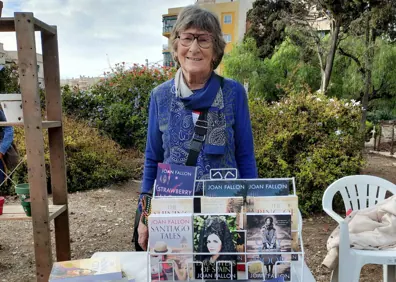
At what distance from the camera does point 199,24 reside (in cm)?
137

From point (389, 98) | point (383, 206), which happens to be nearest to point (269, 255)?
point (383, 206)

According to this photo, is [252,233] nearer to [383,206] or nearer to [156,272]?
[156,272]

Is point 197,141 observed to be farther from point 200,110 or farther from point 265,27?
point 265,27

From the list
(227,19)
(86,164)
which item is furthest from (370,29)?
(227,19)

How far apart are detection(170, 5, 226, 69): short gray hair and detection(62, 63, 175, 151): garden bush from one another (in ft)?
21.2

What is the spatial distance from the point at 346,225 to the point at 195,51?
1.31 meters

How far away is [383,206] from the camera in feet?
7.62

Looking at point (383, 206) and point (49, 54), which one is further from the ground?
point (49, 54)

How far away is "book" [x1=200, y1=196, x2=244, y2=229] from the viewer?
39.4 inches

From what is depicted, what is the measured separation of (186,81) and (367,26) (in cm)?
1217

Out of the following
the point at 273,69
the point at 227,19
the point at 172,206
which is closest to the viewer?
the point at 172,206

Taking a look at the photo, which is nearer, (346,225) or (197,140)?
(197,140)

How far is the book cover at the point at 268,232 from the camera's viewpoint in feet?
2.96

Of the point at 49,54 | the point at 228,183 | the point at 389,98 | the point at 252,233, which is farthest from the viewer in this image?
the point at 389,98
